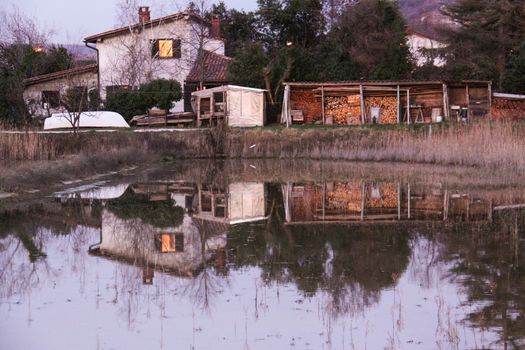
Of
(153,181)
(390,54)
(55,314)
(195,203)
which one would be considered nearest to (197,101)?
(390,54)

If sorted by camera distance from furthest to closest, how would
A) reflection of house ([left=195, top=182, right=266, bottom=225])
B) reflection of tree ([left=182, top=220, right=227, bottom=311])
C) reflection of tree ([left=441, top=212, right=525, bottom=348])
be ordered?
reflection of house ([left=195, top=182, right=266, bottom=225]) < reflection of tree ([left=182, top=220, right=227, bottom=311]) < reflection of tree ([left=441, top=212, right=525, bottom=348])

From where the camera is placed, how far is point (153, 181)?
2389cm

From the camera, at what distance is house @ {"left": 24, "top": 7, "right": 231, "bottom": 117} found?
45688 millimetres

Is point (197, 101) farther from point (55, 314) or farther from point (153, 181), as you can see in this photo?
point (55, 314)

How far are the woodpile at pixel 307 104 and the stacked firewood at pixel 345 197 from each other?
17394 millimetres

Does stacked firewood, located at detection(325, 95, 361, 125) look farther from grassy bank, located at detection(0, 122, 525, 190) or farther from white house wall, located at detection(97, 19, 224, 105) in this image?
white house wall, located at detection(97, 19, 224, 105)

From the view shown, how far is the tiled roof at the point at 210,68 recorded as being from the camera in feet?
146

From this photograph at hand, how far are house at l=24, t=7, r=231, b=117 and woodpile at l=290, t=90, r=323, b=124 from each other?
7.47m

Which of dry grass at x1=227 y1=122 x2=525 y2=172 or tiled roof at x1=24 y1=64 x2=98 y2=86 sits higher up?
tiled roof at x1=24 y1=64 x2=98 y2=86

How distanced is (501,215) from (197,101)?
25325 mm

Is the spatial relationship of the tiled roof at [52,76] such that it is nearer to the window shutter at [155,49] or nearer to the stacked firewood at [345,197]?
Answer: the window shutter at [155,49]

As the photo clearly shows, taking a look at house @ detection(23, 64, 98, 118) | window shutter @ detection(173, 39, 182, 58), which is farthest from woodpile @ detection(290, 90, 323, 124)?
house @ detection(23, 64, 98, 118)

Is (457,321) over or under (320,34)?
under

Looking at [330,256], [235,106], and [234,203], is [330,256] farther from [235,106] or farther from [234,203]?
[235,106]
